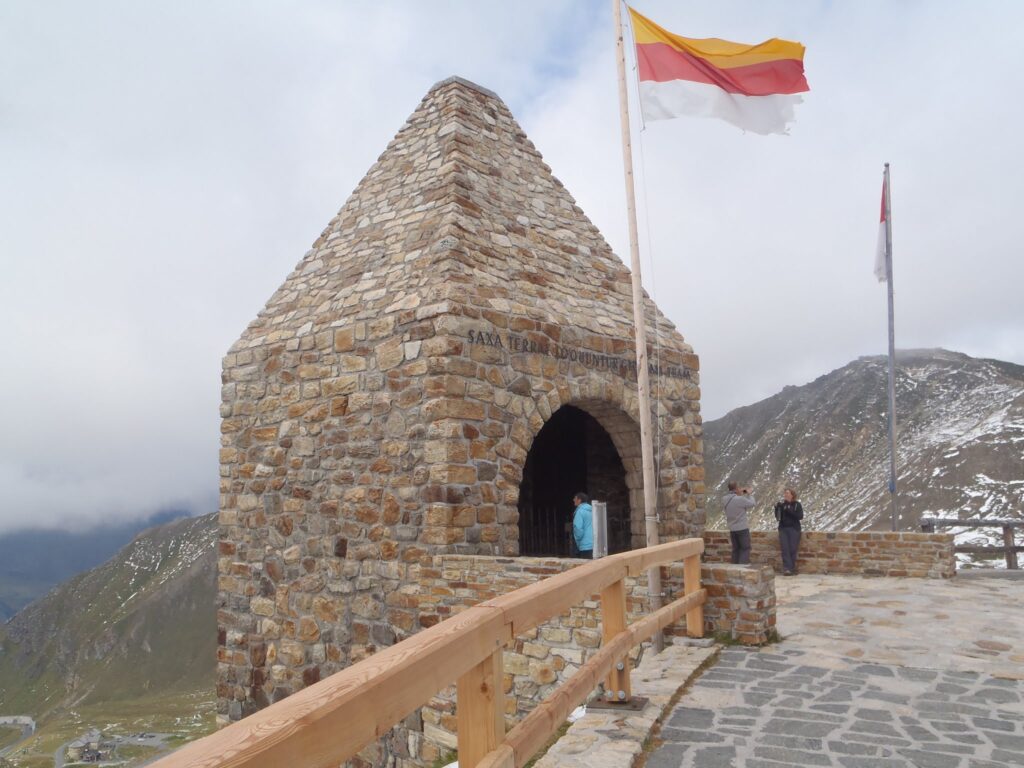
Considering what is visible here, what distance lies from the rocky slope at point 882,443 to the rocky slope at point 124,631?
3503 inches

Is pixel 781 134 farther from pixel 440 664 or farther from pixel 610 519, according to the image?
pixel 440 664

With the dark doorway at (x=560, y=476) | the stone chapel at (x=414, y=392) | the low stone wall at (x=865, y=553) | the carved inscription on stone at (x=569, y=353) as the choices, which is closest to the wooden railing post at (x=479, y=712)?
the stone chapel at (x=414, y=392)

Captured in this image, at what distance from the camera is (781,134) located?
26.7 ft

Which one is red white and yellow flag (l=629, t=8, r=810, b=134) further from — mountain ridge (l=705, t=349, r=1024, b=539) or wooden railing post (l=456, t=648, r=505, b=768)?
mountain ridge (l=705, t=349, r=1024, b=539)

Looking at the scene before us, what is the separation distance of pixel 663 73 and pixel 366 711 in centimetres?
722

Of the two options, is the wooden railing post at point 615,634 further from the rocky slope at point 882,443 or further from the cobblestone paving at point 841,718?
the rocky slope at point 882,443

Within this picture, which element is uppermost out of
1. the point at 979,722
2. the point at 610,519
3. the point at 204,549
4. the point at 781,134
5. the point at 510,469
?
the point at 781,134

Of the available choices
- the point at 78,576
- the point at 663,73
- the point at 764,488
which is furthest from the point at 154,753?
the point at 78,576

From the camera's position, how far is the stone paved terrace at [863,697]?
4.03m

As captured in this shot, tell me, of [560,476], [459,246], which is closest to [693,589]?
[459,246]

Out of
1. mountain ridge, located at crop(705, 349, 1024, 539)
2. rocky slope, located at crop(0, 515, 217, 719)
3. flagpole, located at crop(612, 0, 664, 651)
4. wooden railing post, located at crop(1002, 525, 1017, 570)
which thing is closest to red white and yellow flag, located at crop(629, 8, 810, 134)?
flagpole, located at crop(612, 0, 664, 651)

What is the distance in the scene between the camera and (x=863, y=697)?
16.5 ft

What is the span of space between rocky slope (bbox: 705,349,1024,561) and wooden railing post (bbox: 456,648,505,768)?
107 feet

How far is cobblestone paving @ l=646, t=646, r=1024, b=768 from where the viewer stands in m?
3.97
